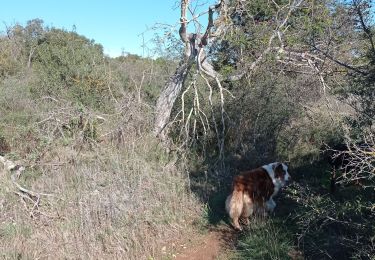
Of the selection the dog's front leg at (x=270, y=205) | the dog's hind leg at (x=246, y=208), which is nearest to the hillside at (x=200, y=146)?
the dog's front leg at (x=270, y=205)

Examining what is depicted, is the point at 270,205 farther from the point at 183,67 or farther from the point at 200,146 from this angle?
the point at 183,67

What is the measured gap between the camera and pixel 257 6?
405 inches

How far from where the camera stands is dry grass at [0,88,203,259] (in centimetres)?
466

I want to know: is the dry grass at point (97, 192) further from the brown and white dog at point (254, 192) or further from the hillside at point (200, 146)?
the brown and white dog at point (254, 192)

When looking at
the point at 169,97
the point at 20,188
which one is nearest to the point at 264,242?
the point at 20,188

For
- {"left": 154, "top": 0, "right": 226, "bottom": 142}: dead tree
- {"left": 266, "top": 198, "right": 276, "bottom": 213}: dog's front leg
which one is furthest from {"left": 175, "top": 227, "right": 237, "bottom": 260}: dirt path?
{"left": 154, "top": 0, "right": 226, "bottom": 142}: dead tree

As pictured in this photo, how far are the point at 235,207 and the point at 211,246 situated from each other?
1.84 ft

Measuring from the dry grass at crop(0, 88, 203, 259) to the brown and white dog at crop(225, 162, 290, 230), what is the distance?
68cm

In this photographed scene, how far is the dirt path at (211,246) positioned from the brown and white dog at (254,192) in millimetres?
186

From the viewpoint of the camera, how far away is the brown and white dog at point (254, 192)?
5113 mm

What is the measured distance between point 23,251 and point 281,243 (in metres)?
2.77

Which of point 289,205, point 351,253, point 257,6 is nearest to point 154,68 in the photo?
point 257,6

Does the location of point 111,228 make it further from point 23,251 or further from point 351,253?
point 351,253

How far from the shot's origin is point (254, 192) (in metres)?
5.29
